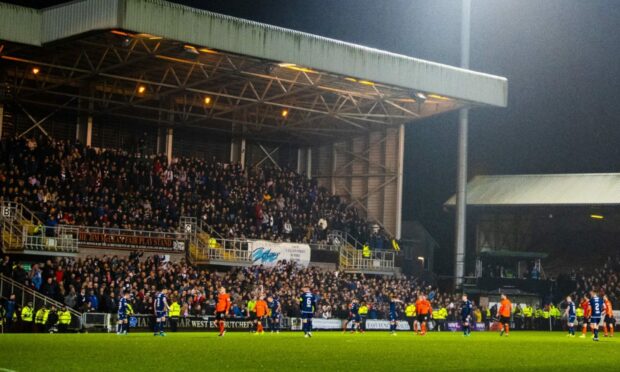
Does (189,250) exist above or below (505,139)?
below

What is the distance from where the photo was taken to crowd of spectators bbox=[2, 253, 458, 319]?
41188 millimetres

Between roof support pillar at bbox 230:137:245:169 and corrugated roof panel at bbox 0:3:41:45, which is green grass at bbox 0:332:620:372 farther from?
roof support pillar at bbox 230:137:245:169

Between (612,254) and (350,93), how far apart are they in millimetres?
20828

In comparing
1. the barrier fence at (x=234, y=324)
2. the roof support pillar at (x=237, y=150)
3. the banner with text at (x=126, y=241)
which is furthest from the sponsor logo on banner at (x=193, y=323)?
the roof support pillar at (x=237, y=150)

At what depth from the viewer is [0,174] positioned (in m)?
45.7

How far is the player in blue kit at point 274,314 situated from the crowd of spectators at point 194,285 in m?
1.68

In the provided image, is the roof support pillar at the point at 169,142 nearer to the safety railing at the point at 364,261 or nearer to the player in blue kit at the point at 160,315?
the safety railing at the point at 364,261

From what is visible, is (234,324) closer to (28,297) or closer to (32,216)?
(28,297)

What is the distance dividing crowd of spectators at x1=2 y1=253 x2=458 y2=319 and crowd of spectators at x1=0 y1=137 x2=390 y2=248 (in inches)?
97.0

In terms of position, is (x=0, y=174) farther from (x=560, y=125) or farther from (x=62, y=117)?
(x=560, y=125)

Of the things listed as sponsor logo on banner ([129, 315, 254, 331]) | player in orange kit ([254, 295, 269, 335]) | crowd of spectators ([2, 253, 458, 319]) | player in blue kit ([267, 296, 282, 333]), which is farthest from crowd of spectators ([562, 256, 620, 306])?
player in orange kit ([254, 295, 269, 335])

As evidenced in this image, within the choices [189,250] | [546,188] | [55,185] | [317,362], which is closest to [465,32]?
[546,188]

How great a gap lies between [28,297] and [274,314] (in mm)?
9973

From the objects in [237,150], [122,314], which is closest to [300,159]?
[237,150]
